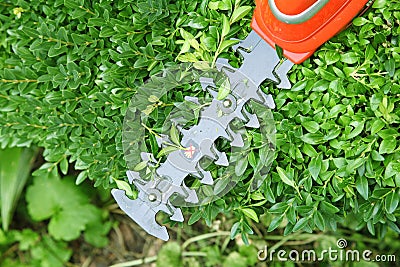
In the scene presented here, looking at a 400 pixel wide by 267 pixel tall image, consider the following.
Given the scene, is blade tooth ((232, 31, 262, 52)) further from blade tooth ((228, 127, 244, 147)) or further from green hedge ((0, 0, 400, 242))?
blade tooth ((228, 127, 244, 147))

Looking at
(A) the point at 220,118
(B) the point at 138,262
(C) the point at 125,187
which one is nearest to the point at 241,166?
(A) the point at 220,118

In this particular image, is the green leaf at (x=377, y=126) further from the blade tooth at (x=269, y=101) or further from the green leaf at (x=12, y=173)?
the green leaf at (x=12, y=173)

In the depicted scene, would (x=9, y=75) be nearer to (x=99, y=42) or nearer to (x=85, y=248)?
(x=99, y=42)

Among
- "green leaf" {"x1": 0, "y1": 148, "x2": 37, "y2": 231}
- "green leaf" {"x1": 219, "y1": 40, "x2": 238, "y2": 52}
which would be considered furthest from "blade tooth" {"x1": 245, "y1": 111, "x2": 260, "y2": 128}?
"green leaf" {"x1": 0, "y1": 148, "x2": 37, "y2": 231}

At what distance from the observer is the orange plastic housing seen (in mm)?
1461

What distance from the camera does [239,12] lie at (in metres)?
1.64

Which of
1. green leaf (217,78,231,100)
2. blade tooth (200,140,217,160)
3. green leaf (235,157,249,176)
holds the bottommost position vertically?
green leaf (235,157,249,176)

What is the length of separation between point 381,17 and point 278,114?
0.41m

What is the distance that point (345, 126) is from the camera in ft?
5.17

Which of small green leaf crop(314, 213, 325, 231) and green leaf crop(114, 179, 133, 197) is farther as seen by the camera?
green leaf crop(114, 179, 133, 197)

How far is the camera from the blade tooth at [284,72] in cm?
162

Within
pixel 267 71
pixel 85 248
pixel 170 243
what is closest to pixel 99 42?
pixel 267 71

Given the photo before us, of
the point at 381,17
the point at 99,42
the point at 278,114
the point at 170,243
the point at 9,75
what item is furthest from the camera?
the point at 170,243

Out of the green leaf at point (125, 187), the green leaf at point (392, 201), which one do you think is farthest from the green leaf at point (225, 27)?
the green leaf at point (392, 201)
